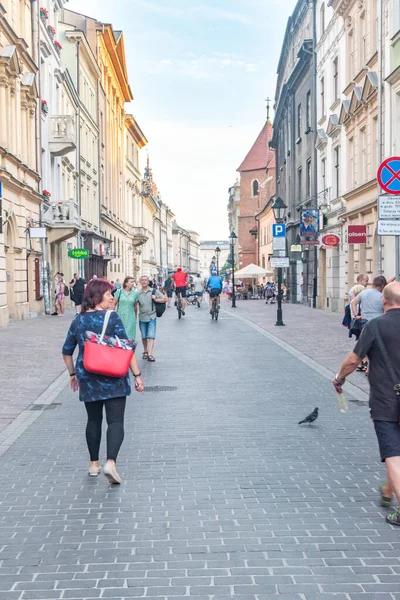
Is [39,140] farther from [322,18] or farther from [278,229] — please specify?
[322,18]

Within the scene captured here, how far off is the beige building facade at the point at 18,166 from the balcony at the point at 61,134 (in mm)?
3206

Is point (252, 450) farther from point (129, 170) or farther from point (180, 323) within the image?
point (129, 170)

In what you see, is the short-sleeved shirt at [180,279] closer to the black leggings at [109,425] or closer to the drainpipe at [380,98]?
the drainpipe at [380,98]

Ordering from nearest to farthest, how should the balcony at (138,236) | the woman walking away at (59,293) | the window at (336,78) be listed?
the woman walking away at (59,293)
the window at (336,78)
the balcony at (138,236)

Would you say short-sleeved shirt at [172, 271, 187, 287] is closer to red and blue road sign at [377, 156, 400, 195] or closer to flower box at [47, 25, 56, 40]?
flower box at [47, 25, 56, 40]

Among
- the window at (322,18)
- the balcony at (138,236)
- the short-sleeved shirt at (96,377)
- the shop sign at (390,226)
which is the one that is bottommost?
the short-sleeved shirt at (96,377)

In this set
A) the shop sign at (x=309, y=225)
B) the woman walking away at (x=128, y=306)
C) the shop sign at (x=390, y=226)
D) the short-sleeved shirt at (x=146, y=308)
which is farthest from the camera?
the shop sign at (x=309, y=225)

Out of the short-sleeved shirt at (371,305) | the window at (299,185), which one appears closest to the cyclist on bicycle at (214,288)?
the window at (299,185)

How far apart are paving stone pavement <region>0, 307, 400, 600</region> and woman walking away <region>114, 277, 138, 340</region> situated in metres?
2.91

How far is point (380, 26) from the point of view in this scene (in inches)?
850

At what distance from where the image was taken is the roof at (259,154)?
8444 centimetres

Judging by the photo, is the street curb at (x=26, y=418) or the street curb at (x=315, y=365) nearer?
the street curb at (x=26, y=418)

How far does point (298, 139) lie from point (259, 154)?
4752cm

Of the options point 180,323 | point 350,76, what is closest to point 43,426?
point 180,323
